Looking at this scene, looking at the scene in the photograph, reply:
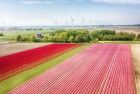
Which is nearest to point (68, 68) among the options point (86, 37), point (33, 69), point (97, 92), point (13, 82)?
point (33, 69)

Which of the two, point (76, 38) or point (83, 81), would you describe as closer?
point (83, 81)

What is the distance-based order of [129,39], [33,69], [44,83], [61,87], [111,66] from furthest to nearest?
[129,39], [111,66], [33,69], [44,83], [61,87]

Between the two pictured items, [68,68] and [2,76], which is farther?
[68,68]

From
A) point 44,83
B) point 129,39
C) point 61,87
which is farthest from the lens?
point 129,39

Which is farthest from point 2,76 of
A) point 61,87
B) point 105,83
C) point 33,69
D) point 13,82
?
point 105,83

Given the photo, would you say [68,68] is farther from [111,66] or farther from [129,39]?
[129,39]

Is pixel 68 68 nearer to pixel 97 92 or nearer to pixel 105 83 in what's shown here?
pixel 105 83

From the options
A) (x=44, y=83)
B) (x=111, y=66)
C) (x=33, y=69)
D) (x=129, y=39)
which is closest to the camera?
(x=44, y=83)

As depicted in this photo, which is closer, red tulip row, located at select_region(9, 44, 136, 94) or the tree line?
red tulip row, located at select_region(9, 44, 136, 94)

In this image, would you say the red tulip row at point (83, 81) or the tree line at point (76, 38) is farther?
the tree line at point (76, 38)
